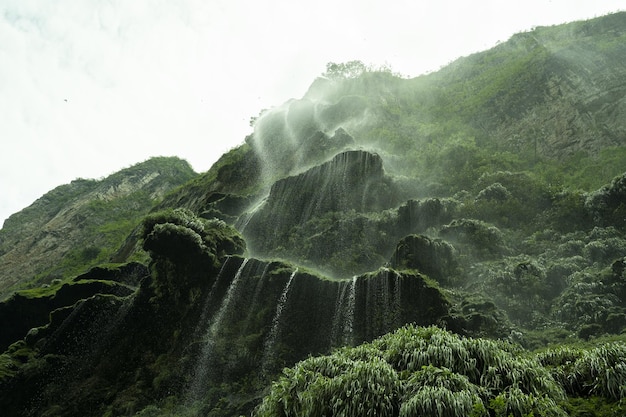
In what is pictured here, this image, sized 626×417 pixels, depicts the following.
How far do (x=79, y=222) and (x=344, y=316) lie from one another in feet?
223

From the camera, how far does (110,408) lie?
29.2 m

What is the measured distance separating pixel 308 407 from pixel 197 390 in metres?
18.2

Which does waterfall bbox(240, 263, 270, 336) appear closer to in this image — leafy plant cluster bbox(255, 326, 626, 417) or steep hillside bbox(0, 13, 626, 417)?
steep hillside bbox(0, 13, 626, 417)

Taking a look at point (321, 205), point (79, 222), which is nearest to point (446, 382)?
point (321, 205)

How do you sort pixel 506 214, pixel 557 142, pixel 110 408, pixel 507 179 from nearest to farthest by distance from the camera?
pixel 110 408 → pixel 506 214 → pixel 507 179 → pixel 557 142

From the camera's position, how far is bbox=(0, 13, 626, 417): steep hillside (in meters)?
14.6

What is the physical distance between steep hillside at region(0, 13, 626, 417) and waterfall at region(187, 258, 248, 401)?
0.12 meters

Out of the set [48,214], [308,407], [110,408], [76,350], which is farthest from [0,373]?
[48,214]

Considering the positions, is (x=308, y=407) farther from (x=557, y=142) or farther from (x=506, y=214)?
(x=557, y=142)

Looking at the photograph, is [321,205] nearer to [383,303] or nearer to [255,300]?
[255,300]

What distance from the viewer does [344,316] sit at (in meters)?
29.6

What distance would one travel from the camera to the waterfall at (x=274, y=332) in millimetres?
29688

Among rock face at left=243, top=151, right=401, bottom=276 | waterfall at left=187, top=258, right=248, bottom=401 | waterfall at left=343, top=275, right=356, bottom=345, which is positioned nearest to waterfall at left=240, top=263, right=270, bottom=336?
waterfall at left=187, top=258, right=248, bottom=401

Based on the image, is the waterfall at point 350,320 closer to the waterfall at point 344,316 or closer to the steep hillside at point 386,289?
the waterfall at point 344,316
